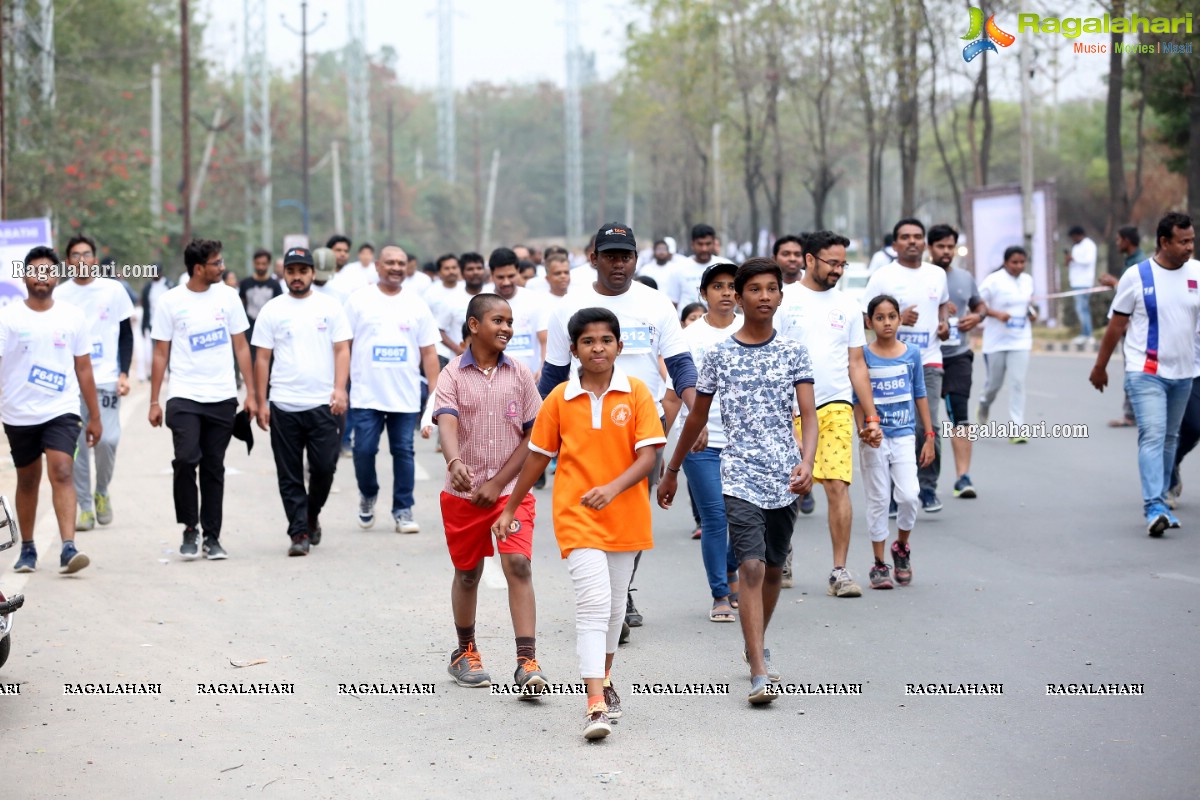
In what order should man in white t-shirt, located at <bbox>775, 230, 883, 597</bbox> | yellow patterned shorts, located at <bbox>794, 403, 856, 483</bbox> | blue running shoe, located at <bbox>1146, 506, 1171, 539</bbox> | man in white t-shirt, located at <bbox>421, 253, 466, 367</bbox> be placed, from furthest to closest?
man in white t-shirt, located at <bbox>421, 253, 466, 367</bbox> < blue running shoe, located at <bbox>1146, 506, 1171, 539</bbox> < man in white t-shirt, located at <bbox>775, 230, 883, 597</bbox> < yellow patterned shorts, located at <bbox>794, 403, 856, 483</bbox>

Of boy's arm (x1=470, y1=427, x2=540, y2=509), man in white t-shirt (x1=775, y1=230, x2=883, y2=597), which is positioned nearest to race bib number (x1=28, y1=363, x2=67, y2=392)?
boy's arm (x1=470, y1=427, x2=540, y2=509)

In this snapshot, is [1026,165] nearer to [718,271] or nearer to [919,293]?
[919,293]

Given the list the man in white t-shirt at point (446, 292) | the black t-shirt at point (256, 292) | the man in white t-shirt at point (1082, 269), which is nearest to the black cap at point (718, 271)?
the man in white t-shirt at point (446, 292)

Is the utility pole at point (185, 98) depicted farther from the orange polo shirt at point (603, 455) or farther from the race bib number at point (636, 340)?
the orange polo shirt at point (603, 455)

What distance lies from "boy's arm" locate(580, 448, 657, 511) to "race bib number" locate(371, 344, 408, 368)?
18.1 ft

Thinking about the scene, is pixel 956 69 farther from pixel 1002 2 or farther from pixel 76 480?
pixel 76 480

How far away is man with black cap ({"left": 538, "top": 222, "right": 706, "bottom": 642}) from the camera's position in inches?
291

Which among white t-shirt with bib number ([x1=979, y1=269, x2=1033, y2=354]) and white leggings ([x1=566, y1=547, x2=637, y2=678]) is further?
white t-shirt with bib number ([x1=979, y1=269, x2=1033, y2=354])

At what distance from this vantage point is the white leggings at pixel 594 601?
20.0 ft

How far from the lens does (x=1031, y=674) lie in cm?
684

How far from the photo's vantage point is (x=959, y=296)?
12.5 meters

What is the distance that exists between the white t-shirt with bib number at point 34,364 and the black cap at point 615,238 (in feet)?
13.5

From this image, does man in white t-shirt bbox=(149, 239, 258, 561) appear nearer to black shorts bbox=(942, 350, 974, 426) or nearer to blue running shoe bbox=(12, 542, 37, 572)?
blue running shoe bbox=(12, 542, 37, 572)

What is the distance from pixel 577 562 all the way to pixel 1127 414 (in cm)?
1182
